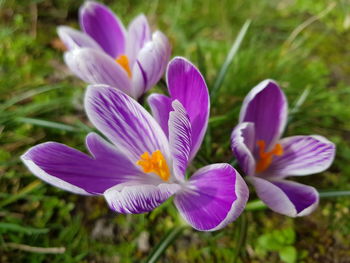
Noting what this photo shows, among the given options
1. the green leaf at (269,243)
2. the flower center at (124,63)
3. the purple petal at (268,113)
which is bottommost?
the green leaf at (269,243)

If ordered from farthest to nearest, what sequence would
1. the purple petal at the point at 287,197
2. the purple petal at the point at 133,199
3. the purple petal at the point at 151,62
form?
the purple petal at the point at 151,62 → the purple petal at the point at 287,197 → the purple petal at the point at 133,199

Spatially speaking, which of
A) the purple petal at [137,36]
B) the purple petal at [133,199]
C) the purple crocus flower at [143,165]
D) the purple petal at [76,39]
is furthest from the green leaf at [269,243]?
the purple petal at [76,39]

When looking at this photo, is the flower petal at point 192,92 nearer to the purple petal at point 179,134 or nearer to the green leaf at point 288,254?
the purple petal at point 179,134

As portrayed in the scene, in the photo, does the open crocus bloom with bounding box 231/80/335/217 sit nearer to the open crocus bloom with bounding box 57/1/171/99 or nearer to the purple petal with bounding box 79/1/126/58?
the open crocus bloom with bounding box 57/1/171/99

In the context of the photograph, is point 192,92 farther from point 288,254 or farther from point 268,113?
point 288,254

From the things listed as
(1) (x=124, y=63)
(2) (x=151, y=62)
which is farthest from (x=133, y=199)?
(1) (x=124, y=63)
